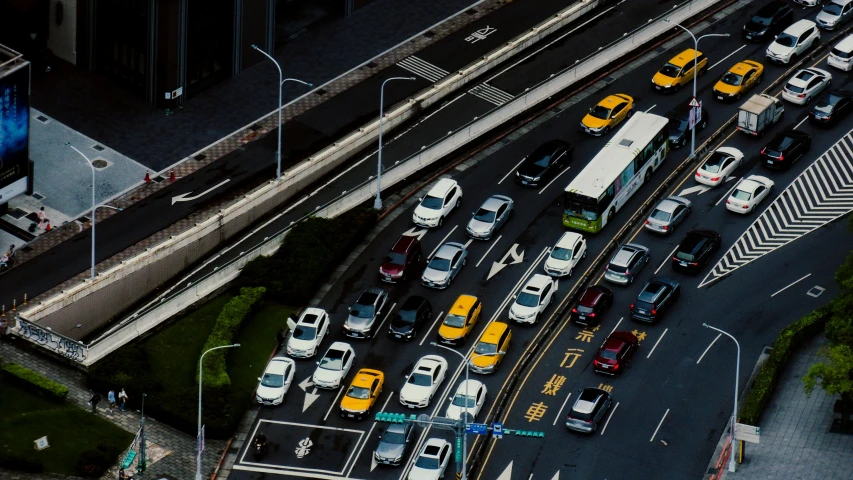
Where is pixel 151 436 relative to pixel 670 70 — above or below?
below

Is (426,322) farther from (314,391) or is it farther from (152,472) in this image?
(152,472)

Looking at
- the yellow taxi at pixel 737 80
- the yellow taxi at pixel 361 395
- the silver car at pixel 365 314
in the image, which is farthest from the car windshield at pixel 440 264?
the yellow taxi at pixel 737 80

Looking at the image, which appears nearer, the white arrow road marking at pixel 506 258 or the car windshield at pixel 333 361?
the car windshield at pixel 333 361

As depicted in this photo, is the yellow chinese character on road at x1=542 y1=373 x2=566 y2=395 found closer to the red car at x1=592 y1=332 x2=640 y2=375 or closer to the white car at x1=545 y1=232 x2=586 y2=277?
the red car at x1=592 y1=332 x2=640 y2=375

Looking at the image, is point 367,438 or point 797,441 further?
point 367,438

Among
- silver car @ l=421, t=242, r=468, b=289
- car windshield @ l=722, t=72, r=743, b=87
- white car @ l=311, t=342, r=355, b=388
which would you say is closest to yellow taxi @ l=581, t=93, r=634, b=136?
car windshield @ l=722, t=72, r=743, b=87

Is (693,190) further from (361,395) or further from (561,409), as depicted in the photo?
(361,395)

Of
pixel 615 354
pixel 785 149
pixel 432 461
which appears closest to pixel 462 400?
pixel 432 461

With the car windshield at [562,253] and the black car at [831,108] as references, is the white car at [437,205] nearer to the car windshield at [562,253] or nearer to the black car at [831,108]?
the car windshield at [562,253]
